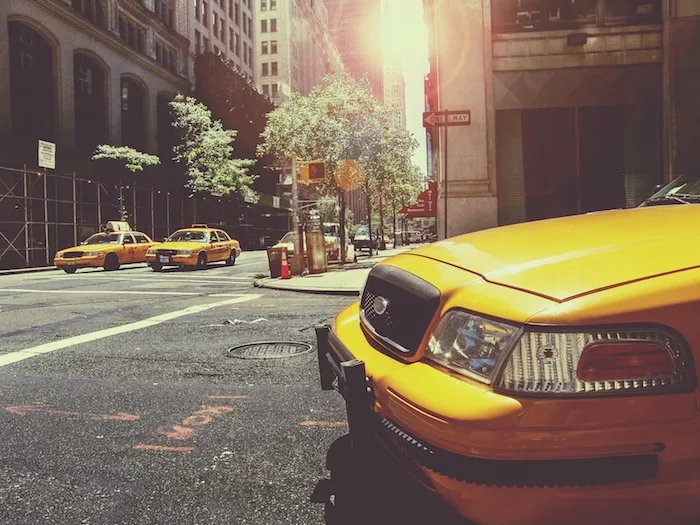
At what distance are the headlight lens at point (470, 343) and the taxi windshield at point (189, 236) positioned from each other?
21.5m

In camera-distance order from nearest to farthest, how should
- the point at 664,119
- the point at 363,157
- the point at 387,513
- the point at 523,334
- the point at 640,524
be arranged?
1. the point at 640,524
2. the point at 523,334
3. the point at 387,513
4. the point at 664,119
5. the point at 363,157

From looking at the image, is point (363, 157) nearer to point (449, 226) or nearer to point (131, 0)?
point (449, 226)

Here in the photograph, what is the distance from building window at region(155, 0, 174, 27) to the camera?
149ft

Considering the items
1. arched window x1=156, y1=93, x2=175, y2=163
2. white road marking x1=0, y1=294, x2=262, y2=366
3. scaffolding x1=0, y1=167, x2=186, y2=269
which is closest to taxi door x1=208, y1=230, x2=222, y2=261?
scaffolding x1=0, y1=167, x2=186, y2=269

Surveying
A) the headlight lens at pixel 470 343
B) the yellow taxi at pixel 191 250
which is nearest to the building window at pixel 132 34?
the yellow taxi at pixel 191 250

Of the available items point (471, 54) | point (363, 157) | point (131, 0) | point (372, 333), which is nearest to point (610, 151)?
point (471, 54)

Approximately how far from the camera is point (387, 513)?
2.37 m

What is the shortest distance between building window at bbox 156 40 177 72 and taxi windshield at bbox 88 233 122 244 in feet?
86.3

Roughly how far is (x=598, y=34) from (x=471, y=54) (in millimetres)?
3444

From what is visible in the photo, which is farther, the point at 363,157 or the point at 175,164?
the point at 175,164

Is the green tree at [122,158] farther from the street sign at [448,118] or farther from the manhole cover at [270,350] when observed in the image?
the manhole cover at [270,350]

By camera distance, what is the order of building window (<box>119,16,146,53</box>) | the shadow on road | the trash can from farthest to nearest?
building window (<box>119,16,146,53</box>) < the trash can < the shadow on road

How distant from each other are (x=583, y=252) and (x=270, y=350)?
4.51m

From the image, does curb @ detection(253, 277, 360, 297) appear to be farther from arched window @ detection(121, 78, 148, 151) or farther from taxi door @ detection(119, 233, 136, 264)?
arched window @ detection(121, 78, 148, 151)
